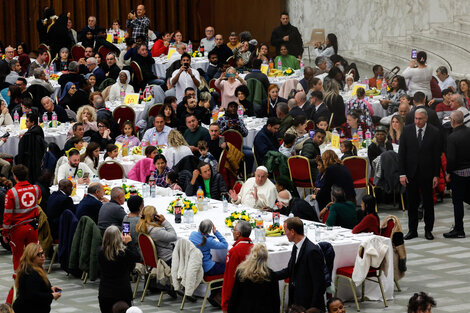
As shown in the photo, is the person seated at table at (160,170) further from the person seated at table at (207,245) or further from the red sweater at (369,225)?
the red sweater at (369,225)

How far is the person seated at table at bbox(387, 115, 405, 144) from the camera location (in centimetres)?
1445

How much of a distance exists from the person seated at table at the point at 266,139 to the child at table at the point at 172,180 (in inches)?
79.9

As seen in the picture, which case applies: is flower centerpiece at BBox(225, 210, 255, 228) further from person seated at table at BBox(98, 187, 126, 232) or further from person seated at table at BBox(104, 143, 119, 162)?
person seated at table at BBox(104, 143, 119, 162)

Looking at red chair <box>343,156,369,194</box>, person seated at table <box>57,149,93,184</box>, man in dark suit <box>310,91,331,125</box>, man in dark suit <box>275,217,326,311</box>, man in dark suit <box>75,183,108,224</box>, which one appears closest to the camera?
man in dark suit <box>275,217,326,311</box>

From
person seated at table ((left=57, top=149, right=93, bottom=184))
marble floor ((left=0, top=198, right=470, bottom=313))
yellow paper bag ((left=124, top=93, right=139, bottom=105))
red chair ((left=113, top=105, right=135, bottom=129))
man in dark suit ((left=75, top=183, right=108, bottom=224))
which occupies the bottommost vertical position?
marble floor ((left=0, top=198, right=470, bottom=313))

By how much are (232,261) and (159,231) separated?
4.02 ft

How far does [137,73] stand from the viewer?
60.0 feet

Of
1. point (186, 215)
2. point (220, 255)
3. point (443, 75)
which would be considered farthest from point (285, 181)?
point (443, 75)

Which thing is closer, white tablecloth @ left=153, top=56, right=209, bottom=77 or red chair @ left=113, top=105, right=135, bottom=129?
red chair @ left=113, top=105, right=135, bottom=129

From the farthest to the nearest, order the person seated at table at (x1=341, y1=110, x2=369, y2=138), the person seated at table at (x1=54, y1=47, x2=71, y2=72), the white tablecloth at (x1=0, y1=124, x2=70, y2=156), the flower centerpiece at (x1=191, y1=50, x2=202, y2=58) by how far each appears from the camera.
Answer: the flower centerpiece at (x1=191, y1=50, x2=202, y2=58) < the person seated at table at (x1=54, y1=47, x2=71, y2=72) < the white tablecloth at (x1=0, y1=124, x2=70, y2=156) < the person seated at table at (x1=341, y1=110, x2=369, y2=138)

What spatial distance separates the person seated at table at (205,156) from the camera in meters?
13.2

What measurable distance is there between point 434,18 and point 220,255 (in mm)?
11833

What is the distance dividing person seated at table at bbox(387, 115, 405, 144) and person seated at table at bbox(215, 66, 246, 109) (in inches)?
136

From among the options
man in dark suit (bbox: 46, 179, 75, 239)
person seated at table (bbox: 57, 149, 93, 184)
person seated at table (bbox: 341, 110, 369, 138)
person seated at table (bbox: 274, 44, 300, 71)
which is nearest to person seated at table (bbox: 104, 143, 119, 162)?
person seated at table (bbox: 57, 149, 93, 184)
